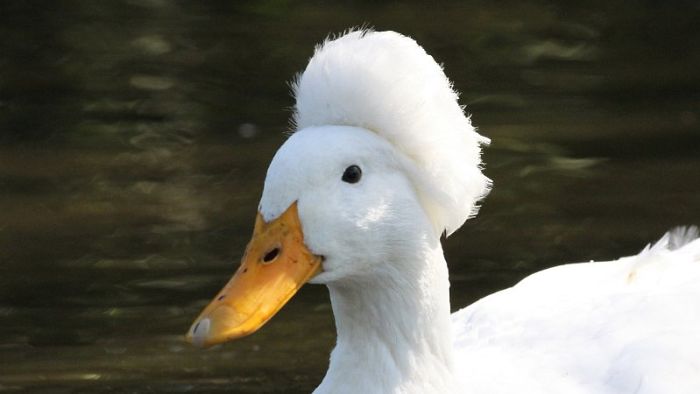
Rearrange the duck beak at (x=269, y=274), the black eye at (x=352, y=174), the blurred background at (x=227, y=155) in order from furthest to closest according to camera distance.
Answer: the blurred background at (x=227, y=155), the black eye at (x=352, y=174), the duck beak at (x=269, y=274)

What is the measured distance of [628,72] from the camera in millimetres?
11289

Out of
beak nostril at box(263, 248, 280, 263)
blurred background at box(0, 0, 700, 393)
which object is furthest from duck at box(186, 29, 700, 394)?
blurred background at box(0, 0, 700, 393)

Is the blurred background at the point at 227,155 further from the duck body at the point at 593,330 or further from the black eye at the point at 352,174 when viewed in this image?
the black eye at the point at 352,174

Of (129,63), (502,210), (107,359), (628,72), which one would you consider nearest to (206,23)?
(129,63)

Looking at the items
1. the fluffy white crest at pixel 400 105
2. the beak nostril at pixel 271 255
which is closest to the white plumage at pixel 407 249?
the fluffy white crest at pixel 400 105

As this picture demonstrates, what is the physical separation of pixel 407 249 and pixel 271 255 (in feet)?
1.60

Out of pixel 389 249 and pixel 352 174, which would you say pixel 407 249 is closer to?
pixel 389 249

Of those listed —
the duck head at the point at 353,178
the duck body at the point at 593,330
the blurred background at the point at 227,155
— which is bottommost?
the duck body at the point at 593,330

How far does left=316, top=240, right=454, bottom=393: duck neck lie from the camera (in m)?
5.34

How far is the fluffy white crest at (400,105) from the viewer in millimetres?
5133

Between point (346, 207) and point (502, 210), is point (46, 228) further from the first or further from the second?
point (346, 207)

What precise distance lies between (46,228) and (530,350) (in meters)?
3.87

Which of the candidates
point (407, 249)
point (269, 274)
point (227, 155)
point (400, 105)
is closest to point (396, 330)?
point (407, 249)

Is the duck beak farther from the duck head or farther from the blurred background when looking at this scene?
the blurred background
